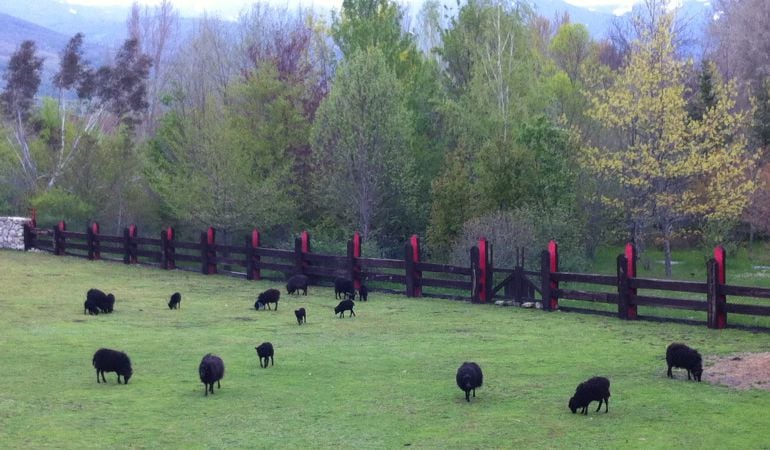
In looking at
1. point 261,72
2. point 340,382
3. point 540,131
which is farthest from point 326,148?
point 340,382

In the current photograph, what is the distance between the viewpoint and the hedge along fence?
2591 centimetres

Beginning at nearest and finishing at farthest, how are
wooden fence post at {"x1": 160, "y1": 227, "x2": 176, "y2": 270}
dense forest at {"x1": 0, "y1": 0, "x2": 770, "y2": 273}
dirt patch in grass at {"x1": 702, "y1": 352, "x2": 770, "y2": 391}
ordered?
dirt patch in grass at {"x1": 702, "y1": 352, "x2": 770, "y2": 391} < wooden fence post at {"x1": 160, "y1": 227, "x2": 176, "y2": 270} < dense forest at {"x1": 0, "y1": 0, "x2": 770, "y2": 273}

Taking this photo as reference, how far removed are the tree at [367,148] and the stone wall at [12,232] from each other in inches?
499

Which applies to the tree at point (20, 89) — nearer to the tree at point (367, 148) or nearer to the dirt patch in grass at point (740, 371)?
the tree at point (367, 148)

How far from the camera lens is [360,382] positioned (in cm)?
1492

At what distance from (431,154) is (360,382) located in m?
27.4

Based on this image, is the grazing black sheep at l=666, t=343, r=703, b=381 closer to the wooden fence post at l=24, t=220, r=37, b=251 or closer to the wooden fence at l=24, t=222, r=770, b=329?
the wooden fence at l=24, t=222, r=770, b=329

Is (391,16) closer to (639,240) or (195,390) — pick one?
(639,240)

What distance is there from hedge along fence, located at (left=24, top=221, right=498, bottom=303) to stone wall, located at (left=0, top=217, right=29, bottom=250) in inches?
63.4

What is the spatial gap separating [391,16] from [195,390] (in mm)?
34693

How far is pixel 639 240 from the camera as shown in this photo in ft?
132

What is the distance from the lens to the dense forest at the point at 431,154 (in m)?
35.7

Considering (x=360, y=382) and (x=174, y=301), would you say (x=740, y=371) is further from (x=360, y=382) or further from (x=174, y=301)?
(x=174, y=301)

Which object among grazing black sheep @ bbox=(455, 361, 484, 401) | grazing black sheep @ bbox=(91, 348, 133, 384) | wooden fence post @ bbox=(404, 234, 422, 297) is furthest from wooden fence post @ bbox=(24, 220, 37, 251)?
grazing black sheep @ bbox=(455, 361, 484, 401)
